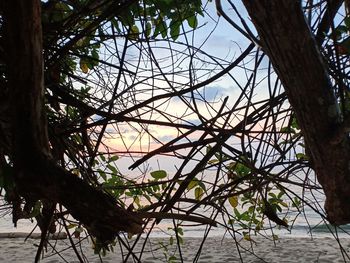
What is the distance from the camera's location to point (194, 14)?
162 centimetres

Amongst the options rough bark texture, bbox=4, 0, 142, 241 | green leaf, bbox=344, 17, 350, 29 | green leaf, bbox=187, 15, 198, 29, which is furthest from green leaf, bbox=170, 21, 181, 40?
rough bark texture, bbox=4, 0, 142, 241

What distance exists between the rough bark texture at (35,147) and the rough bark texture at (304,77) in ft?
1.22

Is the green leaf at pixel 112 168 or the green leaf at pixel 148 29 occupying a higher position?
the green leaf at pixel 148 29

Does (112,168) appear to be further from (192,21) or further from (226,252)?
(226,252)

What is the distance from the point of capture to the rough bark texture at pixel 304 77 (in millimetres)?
849

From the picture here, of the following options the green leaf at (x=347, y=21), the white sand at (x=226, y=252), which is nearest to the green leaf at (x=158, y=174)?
the green leaf at (x=347, y=21)

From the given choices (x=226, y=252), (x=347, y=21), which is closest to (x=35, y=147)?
(x=347, y=21)

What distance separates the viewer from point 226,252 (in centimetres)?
662

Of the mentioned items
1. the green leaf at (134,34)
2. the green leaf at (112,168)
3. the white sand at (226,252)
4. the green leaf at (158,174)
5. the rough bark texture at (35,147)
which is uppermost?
the green leaf at (134,34)

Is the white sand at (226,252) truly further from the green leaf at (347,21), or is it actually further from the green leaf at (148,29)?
the green leaf at (347,21)

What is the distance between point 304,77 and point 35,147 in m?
0.49

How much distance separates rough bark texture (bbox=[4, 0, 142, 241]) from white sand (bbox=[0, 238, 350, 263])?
4.75m

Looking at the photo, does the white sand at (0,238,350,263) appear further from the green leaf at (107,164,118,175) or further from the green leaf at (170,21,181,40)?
the green leaf at (170,21,181,40)

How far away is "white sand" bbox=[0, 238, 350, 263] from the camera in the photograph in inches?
235
